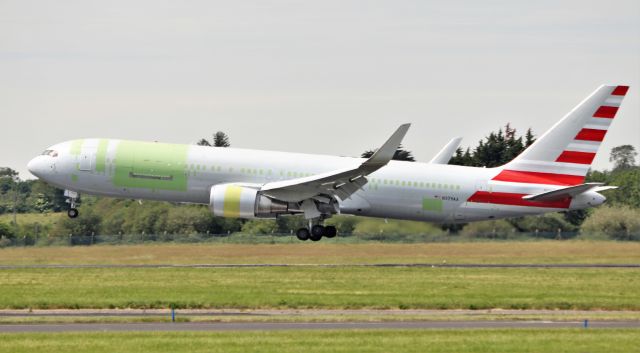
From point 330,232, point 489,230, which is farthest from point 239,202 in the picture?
point 489,230

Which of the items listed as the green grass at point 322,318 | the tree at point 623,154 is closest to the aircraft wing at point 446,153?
the green grass at point 322,318

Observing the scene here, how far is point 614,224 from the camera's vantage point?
56812 millimetres

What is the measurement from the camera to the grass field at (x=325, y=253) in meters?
49.1

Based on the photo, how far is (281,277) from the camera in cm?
4175

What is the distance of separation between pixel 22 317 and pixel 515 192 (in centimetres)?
2376

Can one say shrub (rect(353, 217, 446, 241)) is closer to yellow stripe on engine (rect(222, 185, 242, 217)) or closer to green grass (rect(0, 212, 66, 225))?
yellow stripe on engine (rect(222, 185, 242, 217))

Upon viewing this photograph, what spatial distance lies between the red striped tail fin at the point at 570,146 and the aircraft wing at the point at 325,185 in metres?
6.28

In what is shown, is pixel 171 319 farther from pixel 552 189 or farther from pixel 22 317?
pixel 552 189

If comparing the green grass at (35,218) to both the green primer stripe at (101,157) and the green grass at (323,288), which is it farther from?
the green grass at (323,288)

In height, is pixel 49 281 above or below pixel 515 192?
below

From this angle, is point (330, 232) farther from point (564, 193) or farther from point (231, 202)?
point (564, 193)

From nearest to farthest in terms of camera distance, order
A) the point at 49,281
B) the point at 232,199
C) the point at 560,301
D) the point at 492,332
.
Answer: the point at 492,332 → the point at 560,301 → the point at 49,281 → the point at 232,199

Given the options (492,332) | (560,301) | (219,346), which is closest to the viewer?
(219,346)

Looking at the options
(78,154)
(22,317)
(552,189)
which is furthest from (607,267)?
(22,317)
